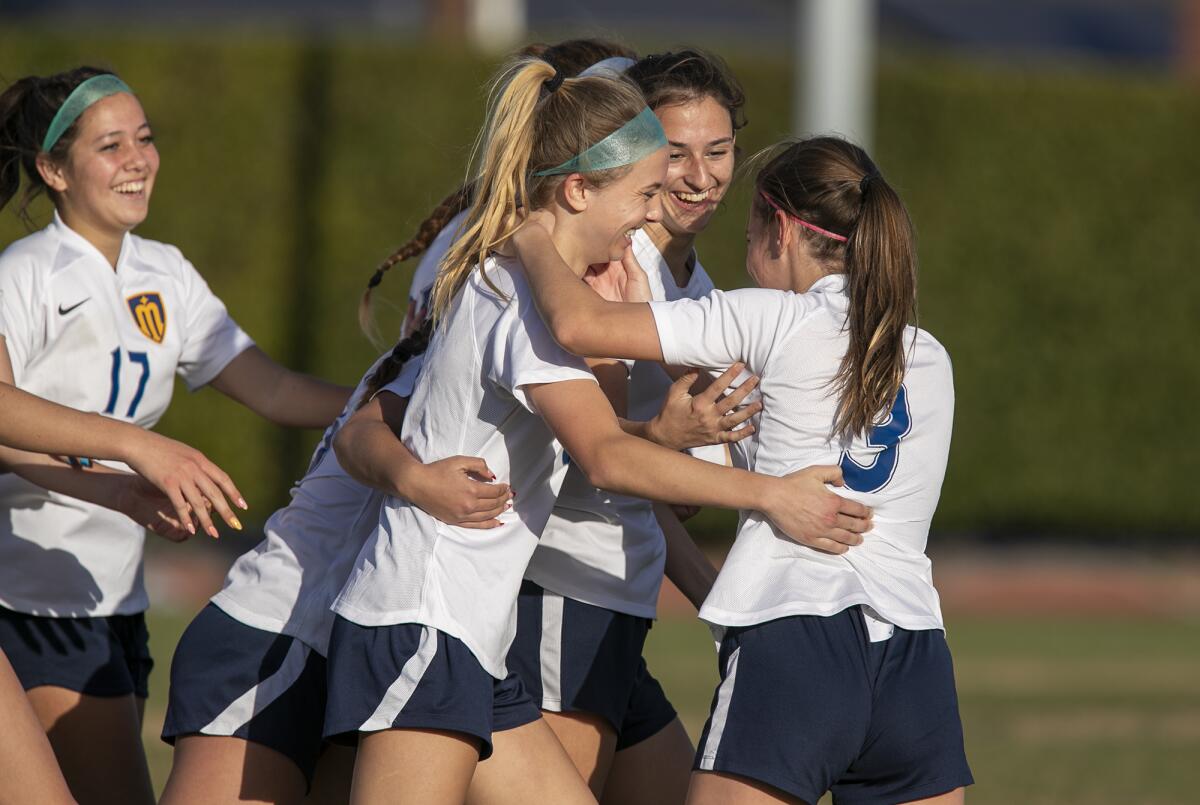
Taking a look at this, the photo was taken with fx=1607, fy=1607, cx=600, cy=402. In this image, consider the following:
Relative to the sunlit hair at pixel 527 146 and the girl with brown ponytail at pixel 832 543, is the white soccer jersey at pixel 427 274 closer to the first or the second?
the sunlit hair at pixel 527 146

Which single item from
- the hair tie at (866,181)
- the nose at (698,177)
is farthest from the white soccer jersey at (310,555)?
the hair tie at (866,181)

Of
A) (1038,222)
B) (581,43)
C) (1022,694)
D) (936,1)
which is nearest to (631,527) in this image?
(581,43)

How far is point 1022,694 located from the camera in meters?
8.67

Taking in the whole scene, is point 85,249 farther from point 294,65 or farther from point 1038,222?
point 1038,222

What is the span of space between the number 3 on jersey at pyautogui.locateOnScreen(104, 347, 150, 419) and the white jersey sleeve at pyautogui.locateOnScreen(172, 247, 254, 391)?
0.18m

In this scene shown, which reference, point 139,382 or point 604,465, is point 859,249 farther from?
point 139,382

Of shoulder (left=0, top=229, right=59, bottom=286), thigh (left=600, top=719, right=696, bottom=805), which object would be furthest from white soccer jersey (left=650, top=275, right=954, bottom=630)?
shoulder (left=0, top=229, right=59, bottom=286)

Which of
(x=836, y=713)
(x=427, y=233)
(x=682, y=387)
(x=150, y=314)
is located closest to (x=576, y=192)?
(x=682, y=387)

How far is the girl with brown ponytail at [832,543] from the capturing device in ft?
9.83

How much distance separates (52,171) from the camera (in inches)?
157

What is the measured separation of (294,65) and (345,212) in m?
1.18

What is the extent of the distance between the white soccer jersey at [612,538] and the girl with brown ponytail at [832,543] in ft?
1.76

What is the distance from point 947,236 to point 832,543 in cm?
1034

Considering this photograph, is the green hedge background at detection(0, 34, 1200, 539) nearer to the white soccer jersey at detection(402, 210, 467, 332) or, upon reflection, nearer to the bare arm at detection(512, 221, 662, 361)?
the white soccer jersey at detection(402, 210, 467, 332)
